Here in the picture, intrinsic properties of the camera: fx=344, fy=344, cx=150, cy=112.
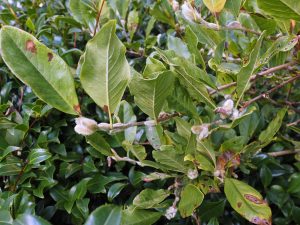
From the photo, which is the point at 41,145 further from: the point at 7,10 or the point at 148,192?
the point at 7,10

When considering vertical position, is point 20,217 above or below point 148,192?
above

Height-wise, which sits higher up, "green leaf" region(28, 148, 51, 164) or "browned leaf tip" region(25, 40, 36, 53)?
"browned leaf tip" region(25, 40, 36, 53)

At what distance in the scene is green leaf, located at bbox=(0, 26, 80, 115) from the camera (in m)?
0.59

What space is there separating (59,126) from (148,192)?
36 cm

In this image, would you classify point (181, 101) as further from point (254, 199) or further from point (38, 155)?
point (38, 155)

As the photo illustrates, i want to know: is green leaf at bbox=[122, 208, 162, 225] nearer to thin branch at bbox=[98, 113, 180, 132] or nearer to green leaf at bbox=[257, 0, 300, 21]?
thin branch at bbox=[98, 113, 180, 132]

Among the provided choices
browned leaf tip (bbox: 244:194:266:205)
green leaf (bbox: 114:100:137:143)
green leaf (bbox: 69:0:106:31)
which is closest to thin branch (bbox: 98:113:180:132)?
green leaf (bbox: 114:100:137:143)

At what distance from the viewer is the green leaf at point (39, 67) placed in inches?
23.1

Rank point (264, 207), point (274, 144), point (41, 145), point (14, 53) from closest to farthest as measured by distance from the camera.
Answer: point (14, 53)
point (264, 207)
point (41, 145)
point (274, 144)

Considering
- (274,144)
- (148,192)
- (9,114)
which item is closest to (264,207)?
(148,192)

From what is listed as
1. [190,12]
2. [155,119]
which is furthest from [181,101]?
[190,12]

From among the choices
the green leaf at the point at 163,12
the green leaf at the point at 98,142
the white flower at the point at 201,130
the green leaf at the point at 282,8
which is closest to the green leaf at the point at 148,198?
the green leaf at the point at 98,142

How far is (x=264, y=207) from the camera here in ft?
2.29

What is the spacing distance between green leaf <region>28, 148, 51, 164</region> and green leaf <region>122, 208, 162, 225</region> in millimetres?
235
